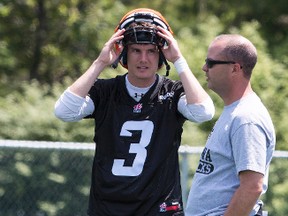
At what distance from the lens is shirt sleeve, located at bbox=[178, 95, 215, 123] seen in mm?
4867

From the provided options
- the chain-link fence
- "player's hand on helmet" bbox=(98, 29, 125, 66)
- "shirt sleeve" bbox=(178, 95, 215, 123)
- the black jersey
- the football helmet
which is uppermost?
the football helmet

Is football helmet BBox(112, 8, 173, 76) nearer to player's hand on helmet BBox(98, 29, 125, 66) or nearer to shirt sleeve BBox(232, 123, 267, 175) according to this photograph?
player's hand on helmet BBox(98, 29, 125, 66)

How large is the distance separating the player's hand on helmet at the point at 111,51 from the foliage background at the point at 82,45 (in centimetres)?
305

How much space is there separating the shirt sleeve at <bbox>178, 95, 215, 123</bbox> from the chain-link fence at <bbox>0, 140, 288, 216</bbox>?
1.71 m

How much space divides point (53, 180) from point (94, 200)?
1681 mm

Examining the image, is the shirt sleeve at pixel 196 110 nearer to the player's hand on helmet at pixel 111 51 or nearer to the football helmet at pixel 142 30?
the football helmet at pixel 142 30

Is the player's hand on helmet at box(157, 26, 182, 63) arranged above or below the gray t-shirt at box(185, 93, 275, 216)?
above

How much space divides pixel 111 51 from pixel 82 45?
20.3ft

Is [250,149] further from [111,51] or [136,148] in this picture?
[111,51]

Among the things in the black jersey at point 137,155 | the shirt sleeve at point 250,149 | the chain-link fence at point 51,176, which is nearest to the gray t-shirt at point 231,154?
the shirt sleeve at point 250,149

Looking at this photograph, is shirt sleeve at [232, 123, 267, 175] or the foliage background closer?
shirt sleeve at [232, 123, 267, 175]

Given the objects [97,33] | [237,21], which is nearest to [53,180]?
A: [97,33]

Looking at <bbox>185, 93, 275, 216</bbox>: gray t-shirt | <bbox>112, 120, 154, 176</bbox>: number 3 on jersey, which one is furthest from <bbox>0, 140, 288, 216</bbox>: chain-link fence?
<bbox>185, 93, 275, 216</bbox>: gray t-shirt

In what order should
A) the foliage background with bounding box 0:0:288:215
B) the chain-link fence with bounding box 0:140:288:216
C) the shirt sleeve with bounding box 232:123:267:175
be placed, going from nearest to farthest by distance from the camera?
1. the shirt sleeve with bounding box 232:123:267:175
2. the chain-link fence with bounding box 0:140:288:216
3. the foliage background with bounding box 0:0:288:215
